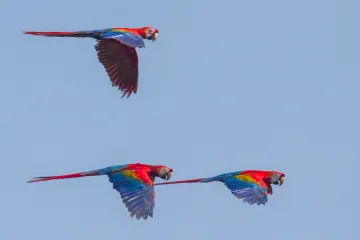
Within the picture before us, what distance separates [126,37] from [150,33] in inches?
81.2

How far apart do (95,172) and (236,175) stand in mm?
3859

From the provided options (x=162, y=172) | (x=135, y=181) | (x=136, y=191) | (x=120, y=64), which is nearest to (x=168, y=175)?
(x=162, y=172)

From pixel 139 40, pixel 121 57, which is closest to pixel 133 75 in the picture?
pixel 121 57

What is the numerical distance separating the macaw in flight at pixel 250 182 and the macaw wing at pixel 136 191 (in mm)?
2168

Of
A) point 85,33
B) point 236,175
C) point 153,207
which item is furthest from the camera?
point 236,175

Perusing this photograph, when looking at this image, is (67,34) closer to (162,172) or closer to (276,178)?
(162,172)

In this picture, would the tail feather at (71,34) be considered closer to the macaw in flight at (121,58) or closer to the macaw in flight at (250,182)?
the macaw in flight at (121,58)

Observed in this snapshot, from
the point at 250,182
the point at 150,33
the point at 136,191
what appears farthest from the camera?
the point at 250,182

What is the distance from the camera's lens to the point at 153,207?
32938mm

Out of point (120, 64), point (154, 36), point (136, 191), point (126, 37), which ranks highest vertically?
point (154, 36)

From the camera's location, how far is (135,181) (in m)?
34.1

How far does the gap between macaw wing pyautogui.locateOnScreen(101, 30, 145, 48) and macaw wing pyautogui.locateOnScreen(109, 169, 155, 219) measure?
2864 mm

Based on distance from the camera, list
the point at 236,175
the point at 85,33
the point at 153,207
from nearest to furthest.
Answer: the point at 153,207 < the point at 85,33 < the point at 236,175

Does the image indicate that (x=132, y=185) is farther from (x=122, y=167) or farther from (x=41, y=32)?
(x=41, y=32)
